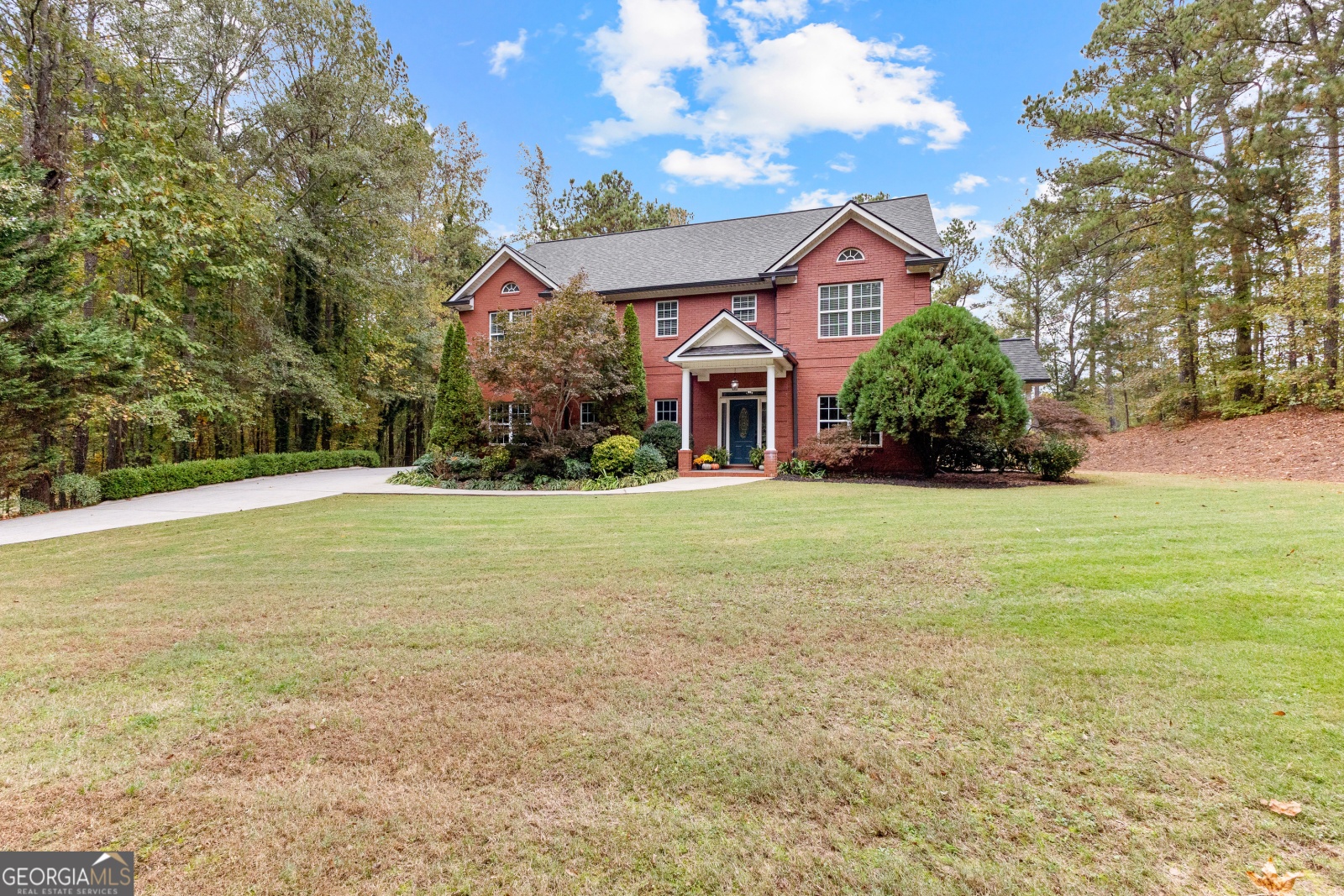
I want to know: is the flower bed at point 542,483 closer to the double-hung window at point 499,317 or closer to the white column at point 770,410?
the white column at point 770,410

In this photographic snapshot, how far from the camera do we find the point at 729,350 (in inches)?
656

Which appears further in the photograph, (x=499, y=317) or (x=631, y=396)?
(x=499, y=317)

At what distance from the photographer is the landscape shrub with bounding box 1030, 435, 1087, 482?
43.2ft

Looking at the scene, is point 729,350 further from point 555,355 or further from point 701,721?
point 701,721

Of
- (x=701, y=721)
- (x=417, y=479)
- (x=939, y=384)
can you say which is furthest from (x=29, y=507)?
(x=939, y=384)

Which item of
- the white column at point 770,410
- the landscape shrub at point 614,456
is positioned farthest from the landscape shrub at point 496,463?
the white column at point 770,410

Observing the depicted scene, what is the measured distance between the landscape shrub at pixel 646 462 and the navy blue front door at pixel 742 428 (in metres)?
3.19

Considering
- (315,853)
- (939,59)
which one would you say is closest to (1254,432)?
(939,59)

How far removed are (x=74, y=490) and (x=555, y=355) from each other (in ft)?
34.9

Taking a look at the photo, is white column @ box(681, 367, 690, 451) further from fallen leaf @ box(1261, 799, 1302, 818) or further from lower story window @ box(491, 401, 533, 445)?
fallen leaf @ box(1261, 799, 1302, 818)

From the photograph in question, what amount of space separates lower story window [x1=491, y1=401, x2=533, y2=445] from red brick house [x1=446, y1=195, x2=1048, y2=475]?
11cm

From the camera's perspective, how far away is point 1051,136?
18.4 m

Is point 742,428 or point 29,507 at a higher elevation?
point 742,428

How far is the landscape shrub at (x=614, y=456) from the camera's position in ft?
51.6
